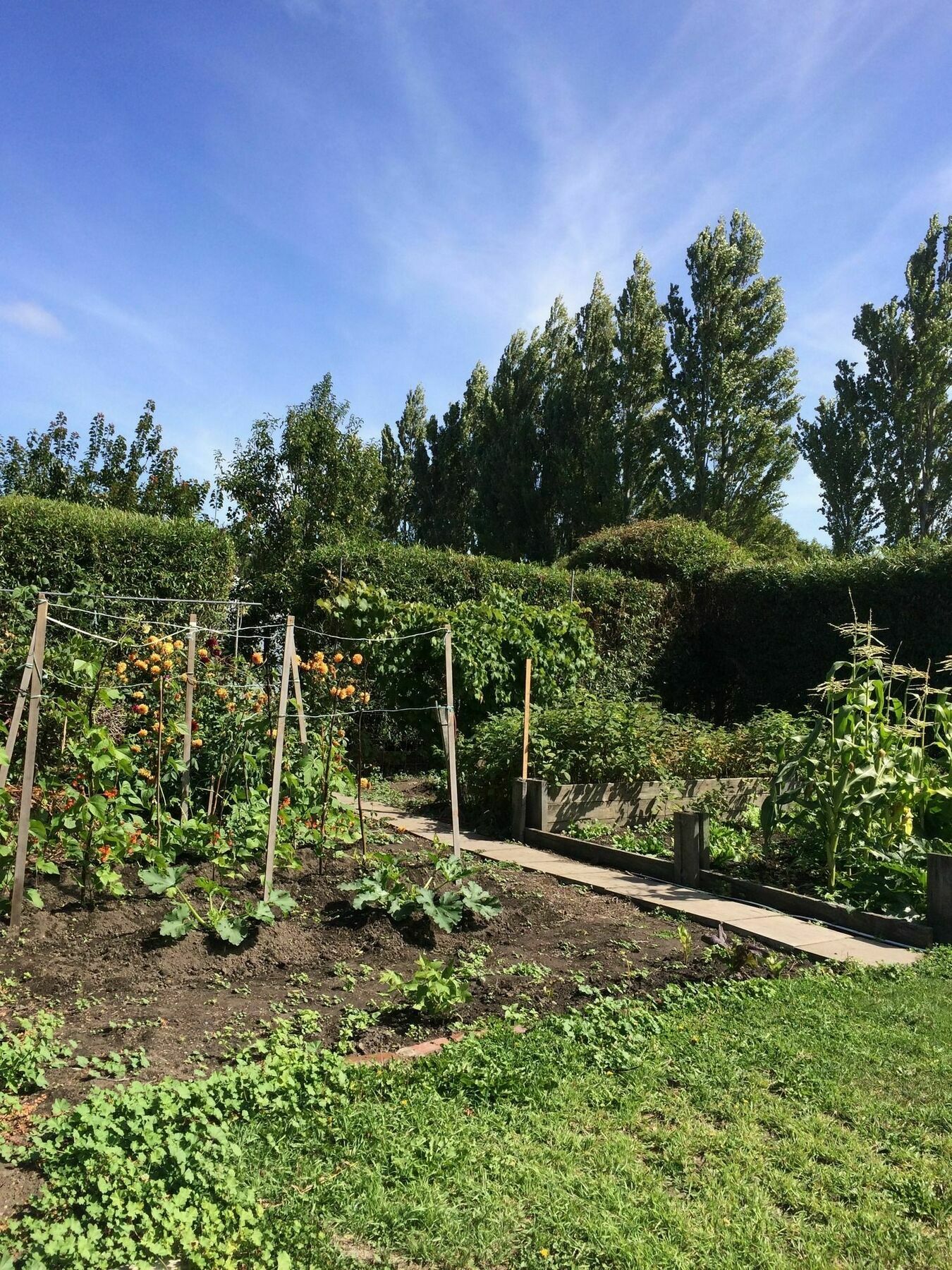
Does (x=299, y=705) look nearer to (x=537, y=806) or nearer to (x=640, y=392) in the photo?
(x=537, y=806)

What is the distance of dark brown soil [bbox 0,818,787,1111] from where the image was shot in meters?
3.17

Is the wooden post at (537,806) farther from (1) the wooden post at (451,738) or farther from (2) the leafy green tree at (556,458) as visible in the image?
(2) the leafy green tree at (556,458)

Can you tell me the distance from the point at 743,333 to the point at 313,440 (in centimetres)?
1407

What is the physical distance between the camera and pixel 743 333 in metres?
23.9

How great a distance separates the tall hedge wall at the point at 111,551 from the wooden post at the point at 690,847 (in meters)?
6.03

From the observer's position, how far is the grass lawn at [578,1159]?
2025 millimetres

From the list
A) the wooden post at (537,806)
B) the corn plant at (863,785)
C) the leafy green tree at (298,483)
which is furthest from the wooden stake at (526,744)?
the leafy green tree at (298,483)

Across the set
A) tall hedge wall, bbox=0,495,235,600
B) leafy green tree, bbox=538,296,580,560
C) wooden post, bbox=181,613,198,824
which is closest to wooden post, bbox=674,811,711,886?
wooden post, bbox=181,613,198,824

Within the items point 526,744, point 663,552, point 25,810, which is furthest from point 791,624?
point 25,810

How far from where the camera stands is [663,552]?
14516 mm

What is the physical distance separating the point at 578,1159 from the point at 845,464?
23963 mm

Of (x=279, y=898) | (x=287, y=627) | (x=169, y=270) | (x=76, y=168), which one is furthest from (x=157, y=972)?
(x=76, y=168)

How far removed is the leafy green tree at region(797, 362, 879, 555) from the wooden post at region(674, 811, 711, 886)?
1993cm

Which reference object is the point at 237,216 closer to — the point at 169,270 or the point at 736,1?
the point at 169,270
